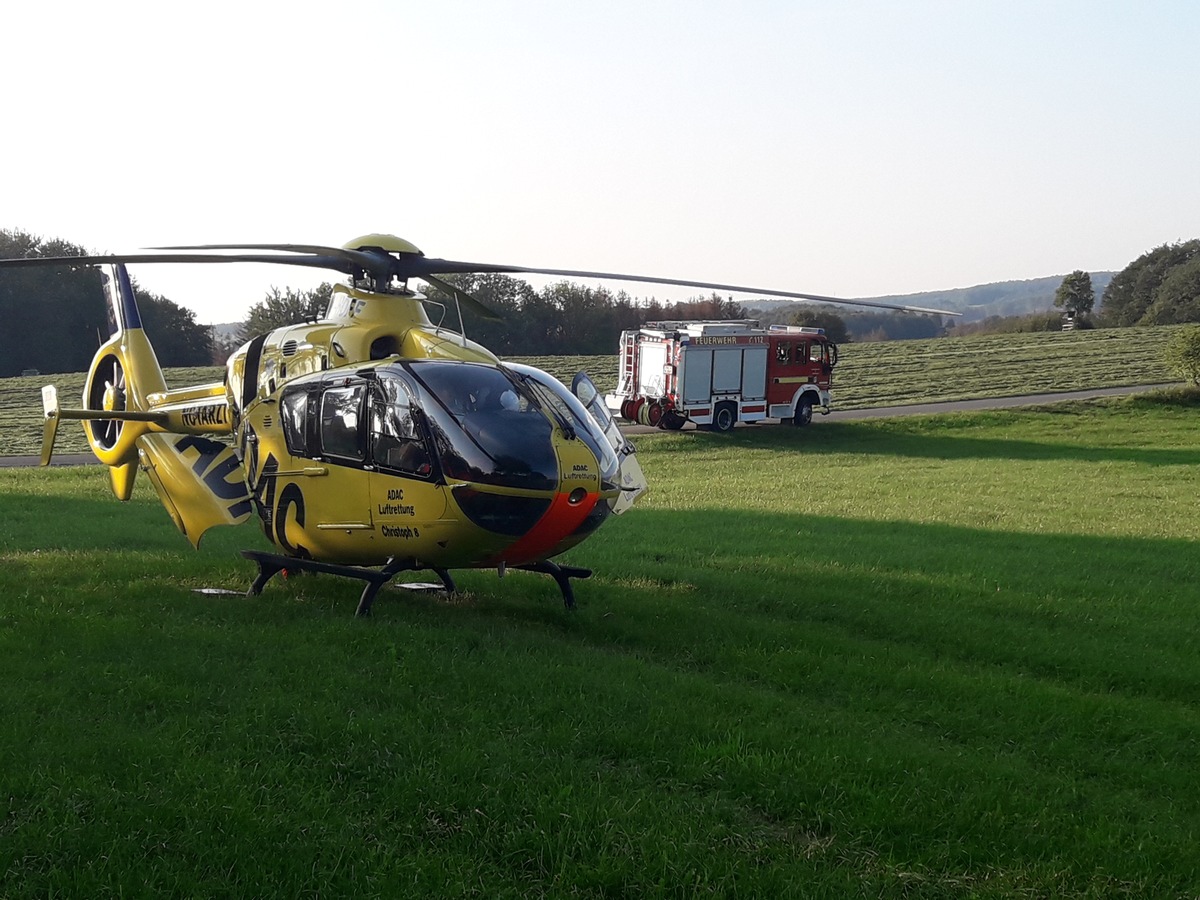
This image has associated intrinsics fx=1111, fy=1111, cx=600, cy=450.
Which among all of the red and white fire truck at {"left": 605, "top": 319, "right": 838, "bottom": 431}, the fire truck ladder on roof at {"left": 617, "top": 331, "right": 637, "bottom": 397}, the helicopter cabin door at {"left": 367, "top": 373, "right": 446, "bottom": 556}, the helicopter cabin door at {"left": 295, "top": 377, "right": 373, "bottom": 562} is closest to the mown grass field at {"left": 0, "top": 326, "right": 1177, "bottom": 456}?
the red and white fire truck at {"left": 605, "top": 319, "right": 838, "bottom": 431}

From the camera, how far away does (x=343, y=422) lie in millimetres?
10336

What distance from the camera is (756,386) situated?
1358 inches

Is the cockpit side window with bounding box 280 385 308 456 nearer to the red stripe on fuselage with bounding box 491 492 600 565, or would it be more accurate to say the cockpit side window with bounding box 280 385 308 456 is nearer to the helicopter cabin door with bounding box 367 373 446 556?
the helicopter cabin door with bounding box 367 373 446 556

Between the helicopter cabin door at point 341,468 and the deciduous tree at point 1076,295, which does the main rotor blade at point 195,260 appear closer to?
the helicopter cabin door at point 341,468

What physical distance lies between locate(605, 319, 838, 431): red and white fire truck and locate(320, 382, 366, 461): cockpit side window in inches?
917

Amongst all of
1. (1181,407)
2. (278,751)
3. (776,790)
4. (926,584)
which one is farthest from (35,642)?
(1181,407)

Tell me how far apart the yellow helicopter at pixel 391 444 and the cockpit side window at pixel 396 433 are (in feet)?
0.05

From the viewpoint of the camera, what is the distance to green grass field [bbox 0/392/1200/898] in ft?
18.5

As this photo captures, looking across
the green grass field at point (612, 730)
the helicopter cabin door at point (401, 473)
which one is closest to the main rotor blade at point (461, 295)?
the helicopter cabin door at point (401, 473)

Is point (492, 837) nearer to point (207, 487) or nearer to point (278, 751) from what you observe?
point (278, 751)

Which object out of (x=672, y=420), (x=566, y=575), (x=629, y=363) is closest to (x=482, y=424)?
(x=566, y=575)

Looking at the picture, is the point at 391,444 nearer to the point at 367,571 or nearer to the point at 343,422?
the point at 343,422

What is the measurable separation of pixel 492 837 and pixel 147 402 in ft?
32.4

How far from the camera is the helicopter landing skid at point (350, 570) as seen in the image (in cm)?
1010
